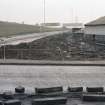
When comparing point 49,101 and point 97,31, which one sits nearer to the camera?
point 49,101

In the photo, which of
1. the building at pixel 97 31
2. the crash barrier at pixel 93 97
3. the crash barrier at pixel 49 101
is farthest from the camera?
the building at pixel 97 31

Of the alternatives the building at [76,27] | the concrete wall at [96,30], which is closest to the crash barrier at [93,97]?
the concrete wall at [96,30]

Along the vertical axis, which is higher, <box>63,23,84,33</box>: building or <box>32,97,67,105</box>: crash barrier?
<box>63,23,84,33</box>: building

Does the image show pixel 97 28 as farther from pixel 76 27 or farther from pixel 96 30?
pixel 76 27

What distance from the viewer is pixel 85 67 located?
22984 millimetres

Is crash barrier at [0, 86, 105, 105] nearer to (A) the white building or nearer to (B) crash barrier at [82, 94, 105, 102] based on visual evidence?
(B) crash barrier at [82, 94, 105, 102]

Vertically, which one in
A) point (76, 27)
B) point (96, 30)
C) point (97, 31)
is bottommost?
point (97, 31)

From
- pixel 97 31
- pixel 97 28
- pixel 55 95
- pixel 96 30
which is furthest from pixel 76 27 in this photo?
pixel 55 95

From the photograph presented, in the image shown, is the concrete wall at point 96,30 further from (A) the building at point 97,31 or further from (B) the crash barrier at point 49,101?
(B) the crash barrier at point 49,101

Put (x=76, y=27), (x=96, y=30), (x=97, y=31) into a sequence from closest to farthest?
(x=97, y=31) < (x=96, y=30) < (x=76, y=27)

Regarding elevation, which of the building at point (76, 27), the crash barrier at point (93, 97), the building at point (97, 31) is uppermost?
the building at point (76, 27)

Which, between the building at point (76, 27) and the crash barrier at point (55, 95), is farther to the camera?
the building at point (76, 27)

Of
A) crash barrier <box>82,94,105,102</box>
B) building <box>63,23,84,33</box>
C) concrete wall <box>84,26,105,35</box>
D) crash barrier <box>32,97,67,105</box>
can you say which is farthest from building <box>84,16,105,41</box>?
crash barrier <box>32,97,67,105</box>

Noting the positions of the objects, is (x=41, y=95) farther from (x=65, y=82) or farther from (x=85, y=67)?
(x=85, y=67)
